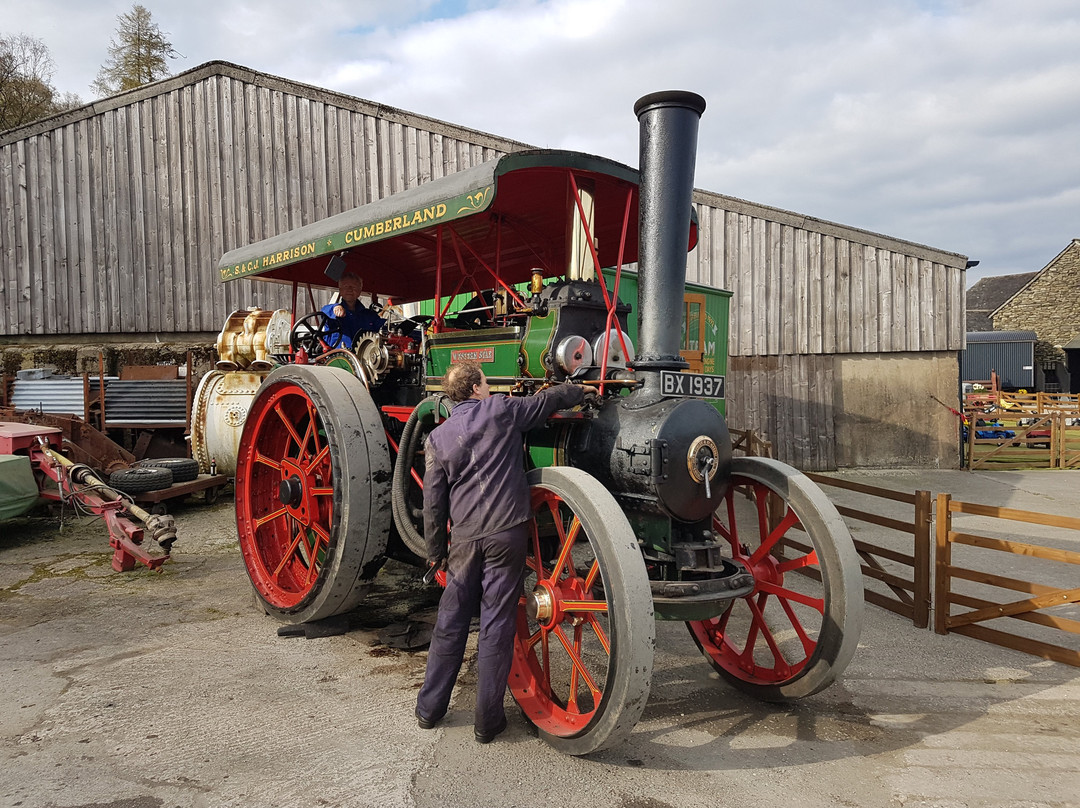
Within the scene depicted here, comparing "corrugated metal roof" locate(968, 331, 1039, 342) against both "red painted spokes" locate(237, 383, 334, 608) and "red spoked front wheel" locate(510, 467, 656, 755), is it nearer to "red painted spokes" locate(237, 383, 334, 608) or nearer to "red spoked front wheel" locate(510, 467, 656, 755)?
"red painted spokes" locate(237, 383, 334, 608)

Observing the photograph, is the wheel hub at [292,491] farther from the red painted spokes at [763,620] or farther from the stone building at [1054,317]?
the stone building at [1054,317]

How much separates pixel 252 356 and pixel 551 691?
266 inches

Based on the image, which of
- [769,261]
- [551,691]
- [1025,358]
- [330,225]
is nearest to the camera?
[551,691]

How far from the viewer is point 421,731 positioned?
110 inches

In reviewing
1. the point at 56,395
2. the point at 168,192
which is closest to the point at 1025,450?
the point at 168,192

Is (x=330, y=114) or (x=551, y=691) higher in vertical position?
(x=330, y=114)

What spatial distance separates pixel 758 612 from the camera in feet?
10.5

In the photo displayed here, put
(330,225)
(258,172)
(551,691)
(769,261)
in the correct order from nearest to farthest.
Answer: (551,691) → (330,225) → (258,172) → (769,261)

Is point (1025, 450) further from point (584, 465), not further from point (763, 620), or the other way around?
point (584, 465)

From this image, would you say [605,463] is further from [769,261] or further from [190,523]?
[769,261]

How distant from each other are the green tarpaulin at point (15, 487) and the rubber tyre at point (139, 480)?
2.01 feet

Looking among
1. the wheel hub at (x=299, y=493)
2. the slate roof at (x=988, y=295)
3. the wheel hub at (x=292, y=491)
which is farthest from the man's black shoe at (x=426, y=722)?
the slate roof at (x=988, y=295)

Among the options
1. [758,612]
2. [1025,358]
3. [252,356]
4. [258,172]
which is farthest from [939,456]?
[1025,358]

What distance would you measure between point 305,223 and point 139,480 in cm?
506
